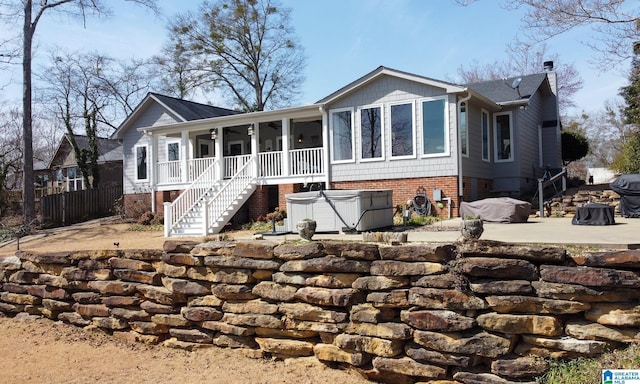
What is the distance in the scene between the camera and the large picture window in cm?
2111

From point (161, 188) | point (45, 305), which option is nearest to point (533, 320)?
point (45, 305)

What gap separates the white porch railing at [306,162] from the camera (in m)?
15.1

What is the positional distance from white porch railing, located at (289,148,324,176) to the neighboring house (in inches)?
634

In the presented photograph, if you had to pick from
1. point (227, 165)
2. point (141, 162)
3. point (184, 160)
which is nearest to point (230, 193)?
point (227, 165)

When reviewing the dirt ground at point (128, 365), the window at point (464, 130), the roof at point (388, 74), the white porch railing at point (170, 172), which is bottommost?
the dirt ground at point (128, 365)

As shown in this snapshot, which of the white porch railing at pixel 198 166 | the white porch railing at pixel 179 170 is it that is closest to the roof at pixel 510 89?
the white porch railing at pixel 198 166

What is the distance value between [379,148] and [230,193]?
4.67 meters

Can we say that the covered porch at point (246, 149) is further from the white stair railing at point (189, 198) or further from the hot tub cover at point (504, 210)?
the hot tub cover at point (504, 210)

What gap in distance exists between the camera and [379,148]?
1409cm

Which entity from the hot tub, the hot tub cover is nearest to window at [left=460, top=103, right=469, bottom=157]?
the hot tub cover

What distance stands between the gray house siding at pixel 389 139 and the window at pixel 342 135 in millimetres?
179

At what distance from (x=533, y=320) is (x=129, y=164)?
20774 mm

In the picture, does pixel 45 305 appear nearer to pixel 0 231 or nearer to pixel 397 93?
pixel 397 93

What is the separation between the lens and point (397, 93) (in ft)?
44.9
